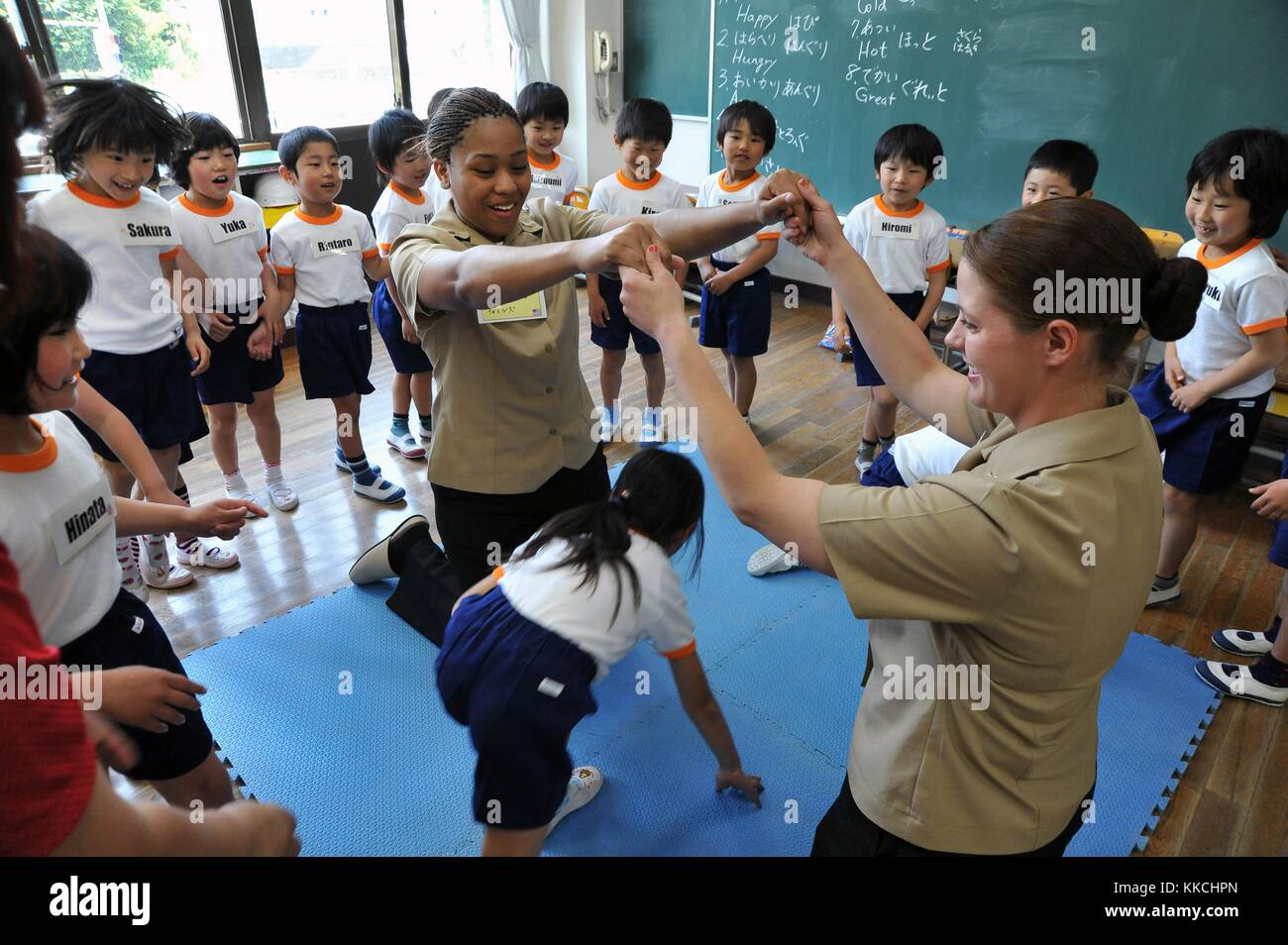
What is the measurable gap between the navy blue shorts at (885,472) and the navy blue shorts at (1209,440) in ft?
3.01

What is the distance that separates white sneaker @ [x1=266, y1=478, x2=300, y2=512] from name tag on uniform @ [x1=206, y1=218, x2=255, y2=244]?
3.36ft

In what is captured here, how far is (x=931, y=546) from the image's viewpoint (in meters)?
0.96

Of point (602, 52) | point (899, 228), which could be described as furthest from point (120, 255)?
point (602, 52)

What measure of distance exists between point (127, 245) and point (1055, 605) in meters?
2.93

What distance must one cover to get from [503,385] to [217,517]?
63cm

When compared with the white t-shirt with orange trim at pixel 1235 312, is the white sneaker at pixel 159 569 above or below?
below

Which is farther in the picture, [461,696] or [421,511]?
[421,511]

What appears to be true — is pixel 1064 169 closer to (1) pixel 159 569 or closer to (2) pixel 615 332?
(2) pixel 615 332

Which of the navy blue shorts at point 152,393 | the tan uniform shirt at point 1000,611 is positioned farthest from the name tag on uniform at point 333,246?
the tan uniform shirt at point 1000,611

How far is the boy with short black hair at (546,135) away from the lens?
13.6 feet

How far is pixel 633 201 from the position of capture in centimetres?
408

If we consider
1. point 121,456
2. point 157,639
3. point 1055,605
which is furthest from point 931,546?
point 121,456

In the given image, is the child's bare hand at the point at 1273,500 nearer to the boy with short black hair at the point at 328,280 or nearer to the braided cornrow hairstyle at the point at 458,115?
the braided cornrow hairstyle at the point at 458,115

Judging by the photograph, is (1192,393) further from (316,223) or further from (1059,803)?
(316,223)
